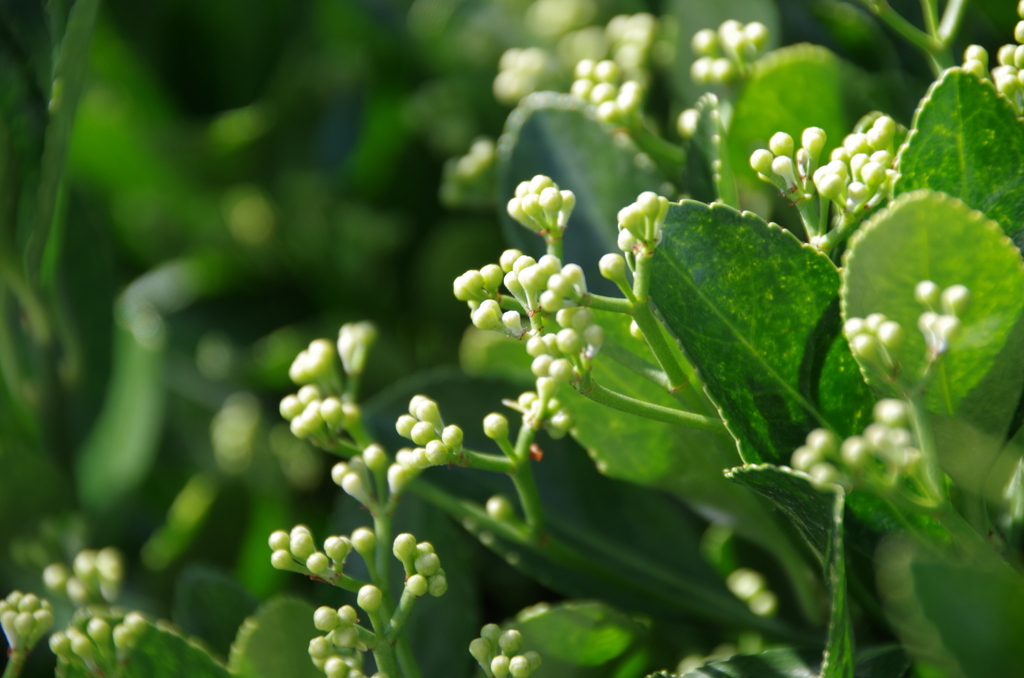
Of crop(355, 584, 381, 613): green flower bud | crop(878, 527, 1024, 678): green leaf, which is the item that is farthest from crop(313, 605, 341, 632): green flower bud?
crop(878, 527, 1024, 678): green leaf

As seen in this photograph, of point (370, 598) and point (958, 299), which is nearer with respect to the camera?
point (958, 299)

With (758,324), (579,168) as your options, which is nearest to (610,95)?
(579,168)

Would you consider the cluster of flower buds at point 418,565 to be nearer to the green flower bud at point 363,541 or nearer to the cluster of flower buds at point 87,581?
the green flower bud at point 363,541

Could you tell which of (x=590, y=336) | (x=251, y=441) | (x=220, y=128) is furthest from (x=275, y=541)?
(x=220, y=128)

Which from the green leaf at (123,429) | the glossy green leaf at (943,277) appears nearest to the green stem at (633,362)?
the glossy green leaf at (943,277)

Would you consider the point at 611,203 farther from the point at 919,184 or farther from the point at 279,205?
the point at 279,205

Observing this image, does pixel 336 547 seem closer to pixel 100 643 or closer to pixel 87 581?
pixel 100 643

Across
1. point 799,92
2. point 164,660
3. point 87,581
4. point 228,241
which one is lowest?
point 228,241
